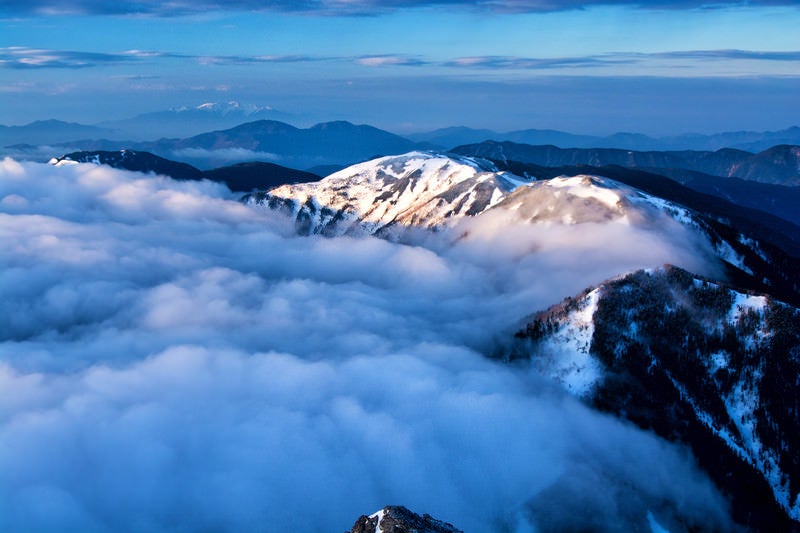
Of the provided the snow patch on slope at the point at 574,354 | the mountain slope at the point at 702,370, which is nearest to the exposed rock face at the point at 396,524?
the mountain slope at the point at 702,370

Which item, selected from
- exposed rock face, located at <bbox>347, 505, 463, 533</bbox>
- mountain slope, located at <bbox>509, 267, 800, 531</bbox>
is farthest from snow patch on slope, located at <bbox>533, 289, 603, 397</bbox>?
exposed rock face, located at <bbox>347, 505, 463, 533</bbox>

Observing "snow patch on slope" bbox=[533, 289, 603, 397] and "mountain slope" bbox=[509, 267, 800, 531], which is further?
"snow patch on slope" bbox=[533, 289, 603, 397]

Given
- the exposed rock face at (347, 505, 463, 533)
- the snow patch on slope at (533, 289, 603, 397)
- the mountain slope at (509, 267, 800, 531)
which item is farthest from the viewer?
the snow patch on slope at (533, 289, 603, 397)

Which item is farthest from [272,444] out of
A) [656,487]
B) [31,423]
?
[656,487]

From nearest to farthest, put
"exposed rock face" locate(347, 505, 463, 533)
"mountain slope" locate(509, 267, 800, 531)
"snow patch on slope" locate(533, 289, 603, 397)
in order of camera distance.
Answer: "exposed rock face" locate(347, 505, 463, 533) → "mountain slope" locate(509, 267, 800, 531) → "snow patch on slope" locate(533, 289, 603, 397)

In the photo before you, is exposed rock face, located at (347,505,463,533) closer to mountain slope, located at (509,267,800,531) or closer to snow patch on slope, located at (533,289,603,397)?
mountain slope, located at (509,267,800,531)

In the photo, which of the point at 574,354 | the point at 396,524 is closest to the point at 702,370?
the point at 574,354

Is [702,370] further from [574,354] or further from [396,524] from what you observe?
[396,524]

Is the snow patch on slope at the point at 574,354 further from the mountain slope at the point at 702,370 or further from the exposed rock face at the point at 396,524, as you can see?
the exposed rock face at the point at 396,524
